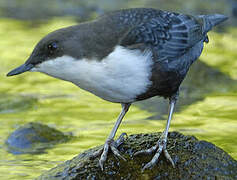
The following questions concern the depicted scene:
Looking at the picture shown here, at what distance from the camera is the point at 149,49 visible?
462cm

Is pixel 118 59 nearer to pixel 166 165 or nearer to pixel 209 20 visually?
pixel 166 165

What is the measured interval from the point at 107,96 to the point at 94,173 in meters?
0.71

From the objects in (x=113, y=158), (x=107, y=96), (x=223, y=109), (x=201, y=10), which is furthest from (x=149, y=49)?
(x=201, y=10)

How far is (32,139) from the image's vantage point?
680 cm

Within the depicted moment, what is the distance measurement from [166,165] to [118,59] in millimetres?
1062

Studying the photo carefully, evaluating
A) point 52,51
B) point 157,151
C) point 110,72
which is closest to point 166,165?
point 157,151

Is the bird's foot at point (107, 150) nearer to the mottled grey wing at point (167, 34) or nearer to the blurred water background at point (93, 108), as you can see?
the mottled grey wing at point (167, 34)

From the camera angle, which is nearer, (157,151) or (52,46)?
(52,46)

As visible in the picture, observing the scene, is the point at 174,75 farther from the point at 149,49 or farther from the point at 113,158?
the point at 113,158

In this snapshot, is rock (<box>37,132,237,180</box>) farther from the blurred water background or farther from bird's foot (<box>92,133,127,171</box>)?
the blurred water background

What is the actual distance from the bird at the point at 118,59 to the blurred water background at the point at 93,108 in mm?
1863

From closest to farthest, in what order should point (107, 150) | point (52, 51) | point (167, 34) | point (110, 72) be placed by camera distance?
point (110, 72) < point (52, 51) < point (107, 150) < point (167, 34)

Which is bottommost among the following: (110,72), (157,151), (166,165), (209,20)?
(166,165)

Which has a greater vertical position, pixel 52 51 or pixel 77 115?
pixel 52 51
